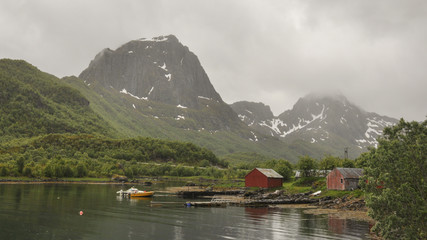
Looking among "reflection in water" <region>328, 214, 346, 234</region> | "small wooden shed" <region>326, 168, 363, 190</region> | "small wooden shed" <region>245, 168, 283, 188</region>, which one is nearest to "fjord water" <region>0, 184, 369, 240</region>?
"reflection in water" <region>328, 214, 346, 234</region>

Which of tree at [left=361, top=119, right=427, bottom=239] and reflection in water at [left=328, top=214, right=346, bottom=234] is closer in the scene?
tree at [left=361, top=119, right=427, bottom=239]

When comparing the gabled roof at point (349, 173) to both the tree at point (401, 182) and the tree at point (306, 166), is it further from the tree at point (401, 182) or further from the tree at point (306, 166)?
the tree at point (401, 182)

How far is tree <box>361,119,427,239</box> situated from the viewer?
28.1m

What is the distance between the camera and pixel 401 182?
1157 inches

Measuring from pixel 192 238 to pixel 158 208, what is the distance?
103ft

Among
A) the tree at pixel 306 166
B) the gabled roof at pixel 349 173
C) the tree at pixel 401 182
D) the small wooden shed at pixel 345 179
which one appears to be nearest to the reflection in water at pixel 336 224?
the tree at pixel 401 182

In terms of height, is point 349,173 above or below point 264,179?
above

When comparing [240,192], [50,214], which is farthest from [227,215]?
[240,192]

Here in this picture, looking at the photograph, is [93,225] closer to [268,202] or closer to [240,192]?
[268,202]

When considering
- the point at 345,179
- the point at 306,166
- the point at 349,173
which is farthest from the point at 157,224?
the point at 306,166

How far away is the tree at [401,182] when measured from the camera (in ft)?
92.3

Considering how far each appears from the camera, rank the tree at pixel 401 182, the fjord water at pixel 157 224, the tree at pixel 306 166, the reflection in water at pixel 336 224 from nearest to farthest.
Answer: the tree at pixel 401 182, the fjord water at pixel 157 224, the reflection in water at pixel 336 224, the tree at pixel 306 166

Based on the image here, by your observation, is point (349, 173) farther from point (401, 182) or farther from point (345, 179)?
point (401, 182)

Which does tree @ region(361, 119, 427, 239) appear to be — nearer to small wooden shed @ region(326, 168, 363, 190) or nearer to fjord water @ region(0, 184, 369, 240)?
fjord water @ region(0, 184, 369, 240)
